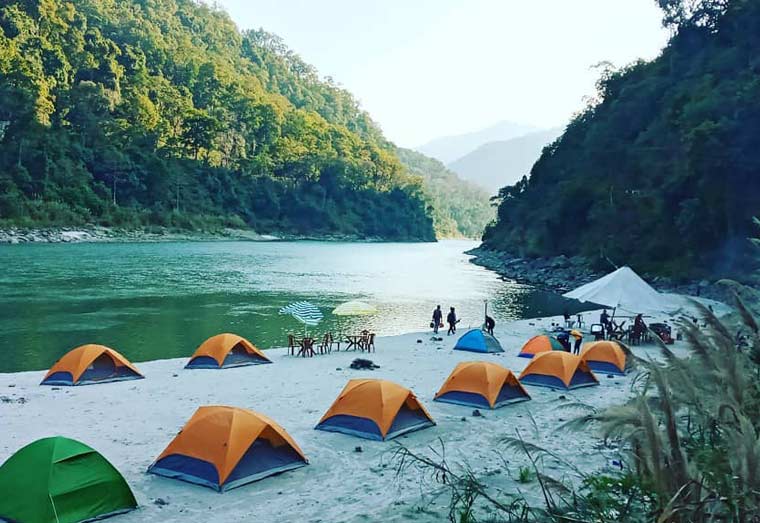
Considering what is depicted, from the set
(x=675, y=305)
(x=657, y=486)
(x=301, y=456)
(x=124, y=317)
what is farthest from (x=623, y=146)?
(x=657, y=486)

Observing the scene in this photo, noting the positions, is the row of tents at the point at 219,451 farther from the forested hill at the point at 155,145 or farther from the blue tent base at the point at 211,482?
the forested hill at the point at 155,145

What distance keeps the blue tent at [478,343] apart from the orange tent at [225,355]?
692 cm

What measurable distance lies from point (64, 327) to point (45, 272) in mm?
23058

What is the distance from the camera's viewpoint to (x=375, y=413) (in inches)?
448

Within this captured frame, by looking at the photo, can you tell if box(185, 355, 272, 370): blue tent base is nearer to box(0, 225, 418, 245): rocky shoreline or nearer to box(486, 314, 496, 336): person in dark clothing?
box(486, 314, 496, 336): person in dark clothing

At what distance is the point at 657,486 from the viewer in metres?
2.60

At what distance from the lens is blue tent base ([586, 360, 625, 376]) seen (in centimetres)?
1780

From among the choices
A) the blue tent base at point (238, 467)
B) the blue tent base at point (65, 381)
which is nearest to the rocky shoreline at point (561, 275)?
the blue tent base at point (65, 381)

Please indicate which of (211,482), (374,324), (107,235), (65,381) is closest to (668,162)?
(374,324)

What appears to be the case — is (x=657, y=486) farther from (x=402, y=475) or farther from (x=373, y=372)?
(x=373, y=372)

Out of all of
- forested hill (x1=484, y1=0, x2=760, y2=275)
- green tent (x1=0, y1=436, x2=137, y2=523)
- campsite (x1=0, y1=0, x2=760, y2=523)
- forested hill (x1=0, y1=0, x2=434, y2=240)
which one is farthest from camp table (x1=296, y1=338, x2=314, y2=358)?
forested hill (x1=0, y1=0, x2=434, y2=240)

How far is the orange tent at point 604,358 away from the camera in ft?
58.6

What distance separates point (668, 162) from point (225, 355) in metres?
46.1

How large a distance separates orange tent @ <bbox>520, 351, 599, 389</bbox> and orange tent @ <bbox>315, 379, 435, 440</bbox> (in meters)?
4.76
